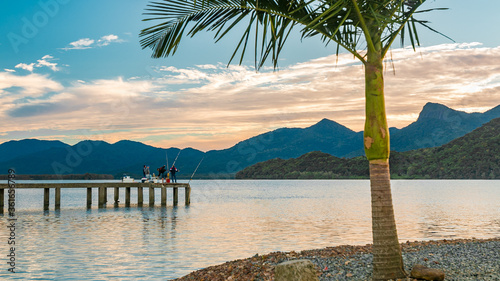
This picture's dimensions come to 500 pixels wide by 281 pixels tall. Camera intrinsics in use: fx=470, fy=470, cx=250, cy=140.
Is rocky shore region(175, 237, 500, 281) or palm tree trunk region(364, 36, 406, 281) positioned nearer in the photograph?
palm tree trunk region(364, 36, 406, 281)

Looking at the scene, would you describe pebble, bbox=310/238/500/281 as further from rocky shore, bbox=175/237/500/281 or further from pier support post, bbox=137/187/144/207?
pier support post, bbox=137/187/144/207

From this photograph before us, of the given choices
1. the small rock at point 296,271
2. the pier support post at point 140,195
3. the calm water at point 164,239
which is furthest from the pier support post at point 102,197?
the small rock at point 296,271

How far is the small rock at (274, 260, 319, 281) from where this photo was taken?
25.8ft

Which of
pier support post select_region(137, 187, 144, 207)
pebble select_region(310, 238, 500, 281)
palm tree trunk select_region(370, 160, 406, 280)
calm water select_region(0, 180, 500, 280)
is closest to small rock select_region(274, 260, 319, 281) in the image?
palm tree trunk select_region(370, 160, 406, 280)

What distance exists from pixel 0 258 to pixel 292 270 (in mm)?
14592

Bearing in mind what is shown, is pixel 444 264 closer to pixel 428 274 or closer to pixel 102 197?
pixel 428 274

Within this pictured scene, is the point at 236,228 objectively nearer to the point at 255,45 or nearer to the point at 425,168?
the point at 255,45

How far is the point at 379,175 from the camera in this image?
870 cm

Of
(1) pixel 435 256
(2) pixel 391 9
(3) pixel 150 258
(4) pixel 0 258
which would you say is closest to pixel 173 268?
(3) pixel 150 258

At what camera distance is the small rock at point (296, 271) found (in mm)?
7867

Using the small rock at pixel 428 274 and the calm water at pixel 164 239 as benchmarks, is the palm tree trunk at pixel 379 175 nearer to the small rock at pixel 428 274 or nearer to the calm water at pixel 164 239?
the small rock at pixel 428 274

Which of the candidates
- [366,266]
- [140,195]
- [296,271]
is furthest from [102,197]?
[296,271]

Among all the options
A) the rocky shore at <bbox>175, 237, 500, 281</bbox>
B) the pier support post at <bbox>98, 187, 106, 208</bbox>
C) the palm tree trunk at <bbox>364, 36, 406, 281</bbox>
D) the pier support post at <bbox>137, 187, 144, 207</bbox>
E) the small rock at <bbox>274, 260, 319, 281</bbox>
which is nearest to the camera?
the small rock at <bbox>274, 260, 319, 281</bbox>

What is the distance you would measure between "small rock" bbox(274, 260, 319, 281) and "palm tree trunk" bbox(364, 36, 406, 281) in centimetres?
171
